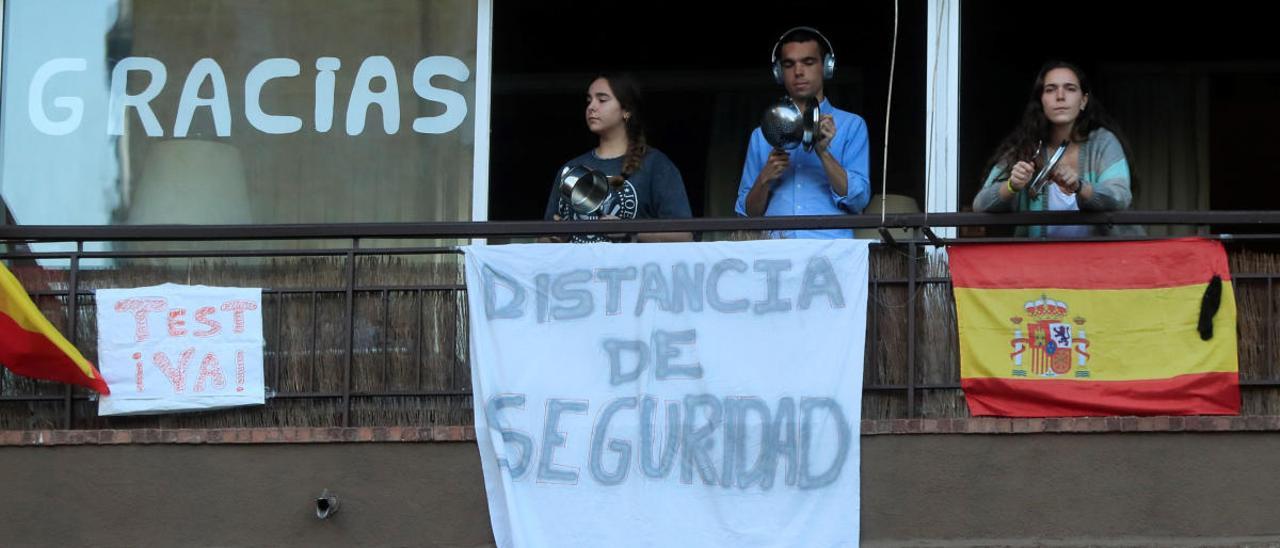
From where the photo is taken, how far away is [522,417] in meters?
8.06

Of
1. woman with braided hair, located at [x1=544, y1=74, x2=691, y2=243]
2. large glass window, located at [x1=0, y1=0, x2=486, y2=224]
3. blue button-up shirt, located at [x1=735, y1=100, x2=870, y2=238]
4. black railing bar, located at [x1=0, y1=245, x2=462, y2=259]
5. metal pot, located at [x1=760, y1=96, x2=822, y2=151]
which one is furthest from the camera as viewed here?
large glass window, located at [x1=0, y1=0, x2=486, y2=224]

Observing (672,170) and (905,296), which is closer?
(905,296)

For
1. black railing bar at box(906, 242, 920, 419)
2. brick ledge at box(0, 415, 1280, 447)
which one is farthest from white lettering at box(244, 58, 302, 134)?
black railing bar at box(906, 242, 920, 419)

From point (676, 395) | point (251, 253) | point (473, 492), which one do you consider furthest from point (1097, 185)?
point (251, 253)

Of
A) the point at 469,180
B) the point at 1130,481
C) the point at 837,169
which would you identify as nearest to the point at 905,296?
the point at 837,169

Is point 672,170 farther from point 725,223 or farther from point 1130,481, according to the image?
point 1130,481

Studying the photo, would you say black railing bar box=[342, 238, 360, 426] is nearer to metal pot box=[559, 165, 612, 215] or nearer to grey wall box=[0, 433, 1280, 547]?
grey wall box=[0, 433, 1280, 547]

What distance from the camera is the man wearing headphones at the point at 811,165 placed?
8.45 meters

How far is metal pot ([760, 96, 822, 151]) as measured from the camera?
8211mm

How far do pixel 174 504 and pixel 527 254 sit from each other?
1.97m

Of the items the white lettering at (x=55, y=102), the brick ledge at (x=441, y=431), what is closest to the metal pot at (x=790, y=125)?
the brick ledge at (x=441, y=431)

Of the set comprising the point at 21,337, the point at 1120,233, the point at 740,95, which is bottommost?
the point at 21,337

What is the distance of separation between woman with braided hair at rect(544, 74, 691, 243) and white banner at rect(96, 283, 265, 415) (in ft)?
5.10

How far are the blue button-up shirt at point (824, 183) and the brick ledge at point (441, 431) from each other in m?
1.11
